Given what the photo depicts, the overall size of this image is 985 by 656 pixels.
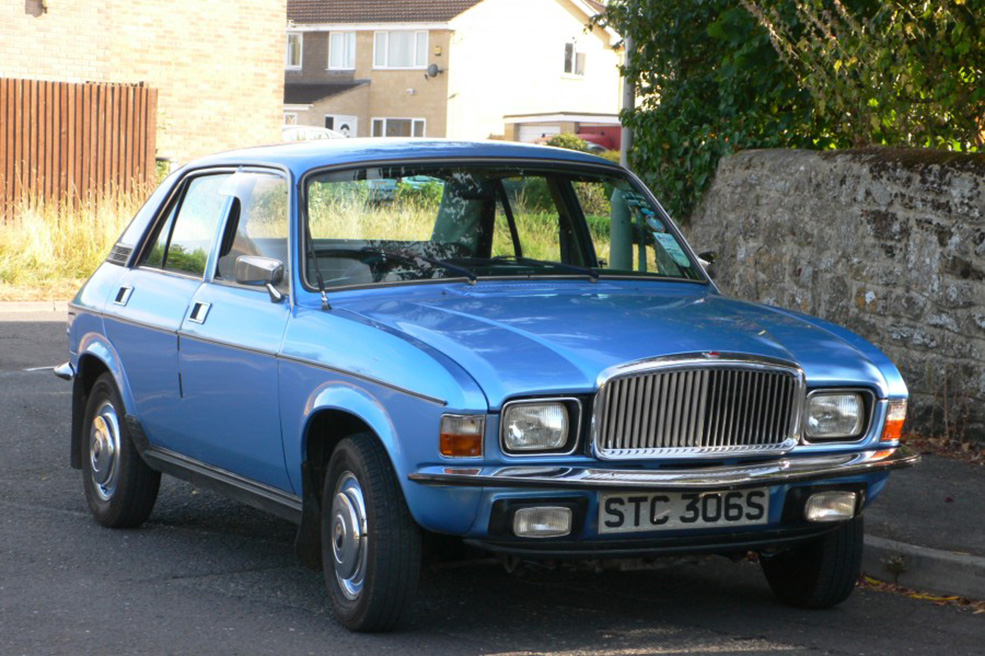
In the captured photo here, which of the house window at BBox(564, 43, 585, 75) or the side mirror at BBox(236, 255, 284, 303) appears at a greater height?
the house window at BBox(564, 43, 585, 75)

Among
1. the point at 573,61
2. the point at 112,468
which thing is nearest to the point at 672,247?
the point at 112,468

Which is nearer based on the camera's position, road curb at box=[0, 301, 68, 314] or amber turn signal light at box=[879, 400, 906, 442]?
amber turn signal light at box=[879, 400, 906, 442]

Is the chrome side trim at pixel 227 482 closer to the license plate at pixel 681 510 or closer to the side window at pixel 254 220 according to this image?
the side window at pixel 254 220

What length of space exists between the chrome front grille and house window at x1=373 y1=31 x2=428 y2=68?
60245mm

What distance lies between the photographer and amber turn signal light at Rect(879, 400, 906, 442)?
5.58 meters

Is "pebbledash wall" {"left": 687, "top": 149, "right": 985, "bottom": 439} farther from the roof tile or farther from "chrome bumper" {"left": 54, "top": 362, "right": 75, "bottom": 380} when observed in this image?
the roof tile

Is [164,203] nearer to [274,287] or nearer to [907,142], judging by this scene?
[274,287]

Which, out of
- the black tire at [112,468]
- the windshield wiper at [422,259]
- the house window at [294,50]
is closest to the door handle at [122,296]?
the black tire at [112,468]

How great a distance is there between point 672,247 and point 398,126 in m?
59.7

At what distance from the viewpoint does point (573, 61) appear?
227ft

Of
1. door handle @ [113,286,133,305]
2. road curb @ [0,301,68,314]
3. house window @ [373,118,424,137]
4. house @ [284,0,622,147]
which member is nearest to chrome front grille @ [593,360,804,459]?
door handle @ [113,286,133,305]

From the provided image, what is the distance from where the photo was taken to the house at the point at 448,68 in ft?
210

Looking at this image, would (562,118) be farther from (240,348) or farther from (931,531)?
(240,348)

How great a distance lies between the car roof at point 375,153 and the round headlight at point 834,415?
1.97 m
